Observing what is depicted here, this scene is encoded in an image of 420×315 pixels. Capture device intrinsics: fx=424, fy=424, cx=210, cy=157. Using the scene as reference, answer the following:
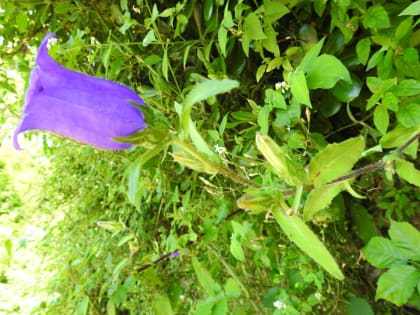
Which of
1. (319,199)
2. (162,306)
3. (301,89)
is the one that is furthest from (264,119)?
(162,306)

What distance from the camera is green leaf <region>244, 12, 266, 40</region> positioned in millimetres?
545

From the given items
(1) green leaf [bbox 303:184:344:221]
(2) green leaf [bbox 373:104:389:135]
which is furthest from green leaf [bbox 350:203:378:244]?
(1) green leaf [bbox 303:184:344:221]

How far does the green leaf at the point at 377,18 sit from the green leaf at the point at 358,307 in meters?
0.44

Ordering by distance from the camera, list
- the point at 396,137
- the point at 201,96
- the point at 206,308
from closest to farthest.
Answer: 1. the point at 201,96
2. the point at 396,137
3. the point at 206,308

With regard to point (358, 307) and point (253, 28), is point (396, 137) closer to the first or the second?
point (253, 28)

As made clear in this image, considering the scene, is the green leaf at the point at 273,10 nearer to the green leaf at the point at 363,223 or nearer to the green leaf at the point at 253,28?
the green leaf at the point at 253,28

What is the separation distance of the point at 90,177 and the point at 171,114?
1.55 ft

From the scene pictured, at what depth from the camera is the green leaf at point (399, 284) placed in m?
0.52

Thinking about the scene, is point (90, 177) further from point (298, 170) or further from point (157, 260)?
point (298, 170)

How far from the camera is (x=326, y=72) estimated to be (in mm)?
492

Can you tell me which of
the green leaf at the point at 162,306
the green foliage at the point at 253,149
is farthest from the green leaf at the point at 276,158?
the green leaf at the point at 162,306

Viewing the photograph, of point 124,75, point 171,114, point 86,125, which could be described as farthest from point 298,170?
point 124,75

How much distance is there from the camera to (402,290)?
53 cm

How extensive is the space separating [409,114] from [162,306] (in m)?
0.43
